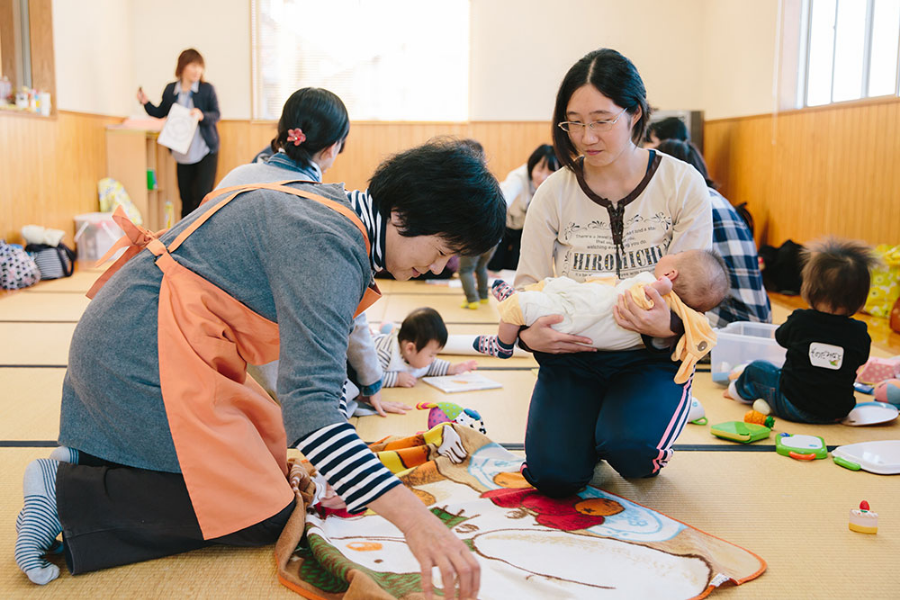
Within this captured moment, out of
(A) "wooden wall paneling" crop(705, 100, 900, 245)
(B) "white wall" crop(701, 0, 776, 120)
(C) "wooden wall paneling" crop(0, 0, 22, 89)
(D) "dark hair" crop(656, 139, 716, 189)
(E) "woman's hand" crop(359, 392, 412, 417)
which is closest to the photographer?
(E) "woman's hand" crop(359, 392, 412, 417)

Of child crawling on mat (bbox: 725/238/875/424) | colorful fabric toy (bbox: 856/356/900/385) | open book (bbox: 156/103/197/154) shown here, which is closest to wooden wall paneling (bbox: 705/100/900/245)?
colorful fabric toy (bbox: 856/356/900/385)

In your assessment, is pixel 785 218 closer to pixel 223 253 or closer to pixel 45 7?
pixel 223 253

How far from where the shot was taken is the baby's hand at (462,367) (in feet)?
9.53

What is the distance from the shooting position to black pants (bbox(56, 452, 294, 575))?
143cm

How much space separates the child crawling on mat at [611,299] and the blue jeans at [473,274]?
219cm

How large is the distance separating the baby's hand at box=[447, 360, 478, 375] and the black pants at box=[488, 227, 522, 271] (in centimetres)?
233

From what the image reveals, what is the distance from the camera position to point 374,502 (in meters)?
1.05

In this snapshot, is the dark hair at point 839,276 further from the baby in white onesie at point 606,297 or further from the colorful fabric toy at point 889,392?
the baby in white onesie at point 606,297

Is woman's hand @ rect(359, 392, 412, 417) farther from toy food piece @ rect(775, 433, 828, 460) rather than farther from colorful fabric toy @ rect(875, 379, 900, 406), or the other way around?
colorful fabric toy @ rect(875, 379, 900, 406)

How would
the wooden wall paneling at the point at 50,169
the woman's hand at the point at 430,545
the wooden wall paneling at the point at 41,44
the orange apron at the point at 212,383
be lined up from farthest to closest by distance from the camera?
the wooden wall paneling at the point at 41,44 → the wooden wall paneling at the point at 50,169 → the orange apron at the point at 212,383 → the woman's hand at the point at 430,545

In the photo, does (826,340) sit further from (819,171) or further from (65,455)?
(819,171)

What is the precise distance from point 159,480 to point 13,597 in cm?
30

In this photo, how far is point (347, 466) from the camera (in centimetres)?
106

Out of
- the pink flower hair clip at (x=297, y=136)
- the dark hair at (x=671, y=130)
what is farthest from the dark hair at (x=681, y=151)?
the pink flower hair clip at (x=297, y=136)
